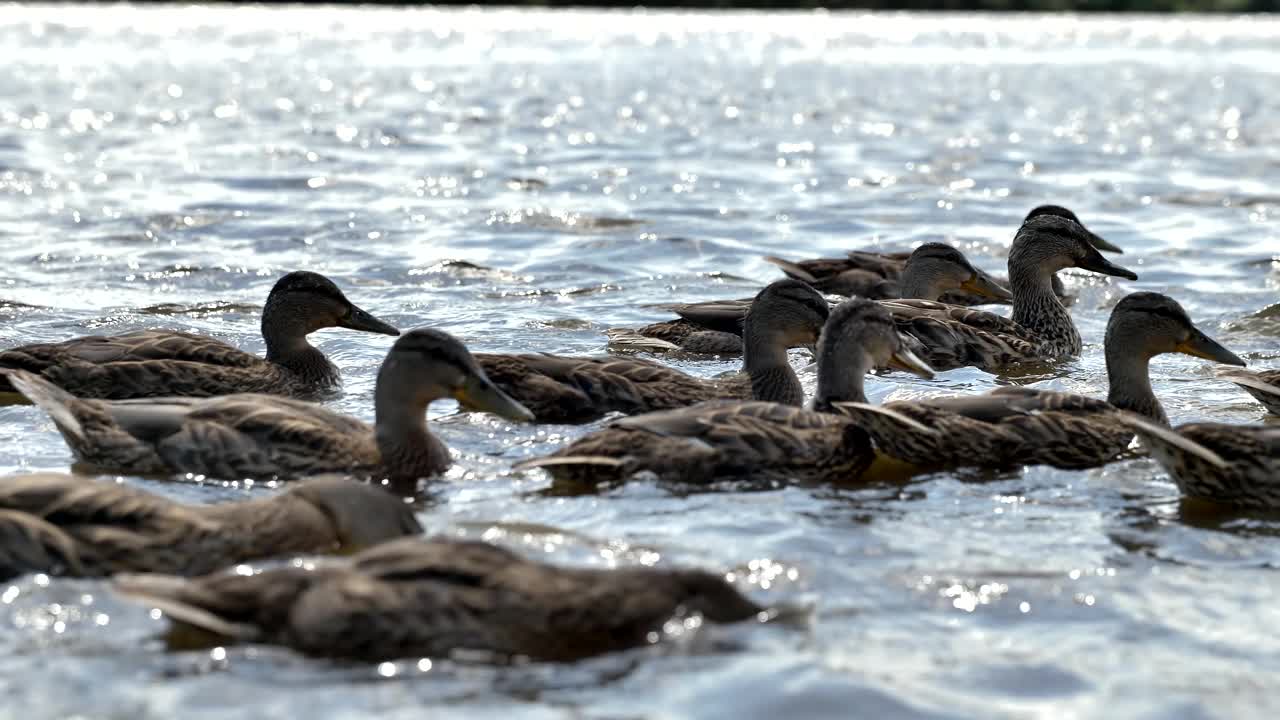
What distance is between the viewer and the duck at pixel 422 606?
5.72m

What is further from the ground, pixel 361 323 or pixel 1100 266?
pixel 361 323

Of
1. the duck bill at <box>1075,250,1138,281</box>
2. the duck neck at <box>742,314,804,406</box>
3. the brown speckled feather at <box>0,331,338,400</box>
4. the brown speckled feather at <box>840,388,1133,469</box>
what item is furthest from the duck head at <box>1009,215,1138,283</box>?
the brown speckled feather at <box>0,331,338,400</box>

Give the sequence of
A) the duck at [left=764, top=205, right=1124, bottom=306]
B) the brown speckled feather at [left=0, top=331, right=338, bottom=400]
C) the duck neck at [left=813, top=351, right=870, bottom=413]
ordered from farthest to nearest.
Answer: the duck at [left=764, top=205, right=1124, bottom=306] < the brown speckled feather at [left=0, top=331, right=338, bottom=400] < the duck neck at [left=813, top=351, right=870, bottom=413]

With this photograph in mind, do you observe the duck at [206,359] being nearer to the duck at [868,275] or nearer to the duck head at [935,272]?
the duck at [868,275]

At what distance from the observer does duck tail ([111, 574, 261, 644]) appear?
5.68m

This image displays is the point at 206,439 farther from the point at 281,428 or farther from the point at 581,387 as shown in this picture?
the point at 581,387

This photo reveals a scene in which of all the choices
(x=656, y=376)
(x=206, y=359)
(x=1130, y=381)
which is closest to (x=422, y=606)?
(x=656, y=376)

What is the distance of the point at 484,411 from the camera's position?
8.43m

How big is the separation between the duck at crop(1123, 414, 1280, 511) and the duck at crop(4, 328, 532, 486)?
269 centimetres

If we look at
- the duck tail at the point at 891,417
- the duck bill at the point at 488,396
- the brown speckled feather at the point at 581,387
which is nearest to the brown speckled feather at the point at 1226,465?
the duck tail at the point at 891,417

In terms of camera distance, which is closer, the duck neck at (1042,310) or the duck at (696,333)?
the duck at (696,333)

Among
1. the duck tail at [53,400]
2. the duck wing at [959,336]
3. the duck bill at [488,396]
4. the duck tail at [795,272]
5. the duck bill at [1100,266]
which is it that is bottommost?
the duck wing at [959,336]

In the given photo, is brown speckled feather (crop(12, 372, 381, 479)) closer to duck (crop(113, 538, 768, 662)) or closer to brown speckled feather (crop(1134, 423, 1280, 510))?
duck (crop(113, 538, 768, 662))

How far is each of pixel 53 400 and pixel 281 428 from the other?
3.18ft
